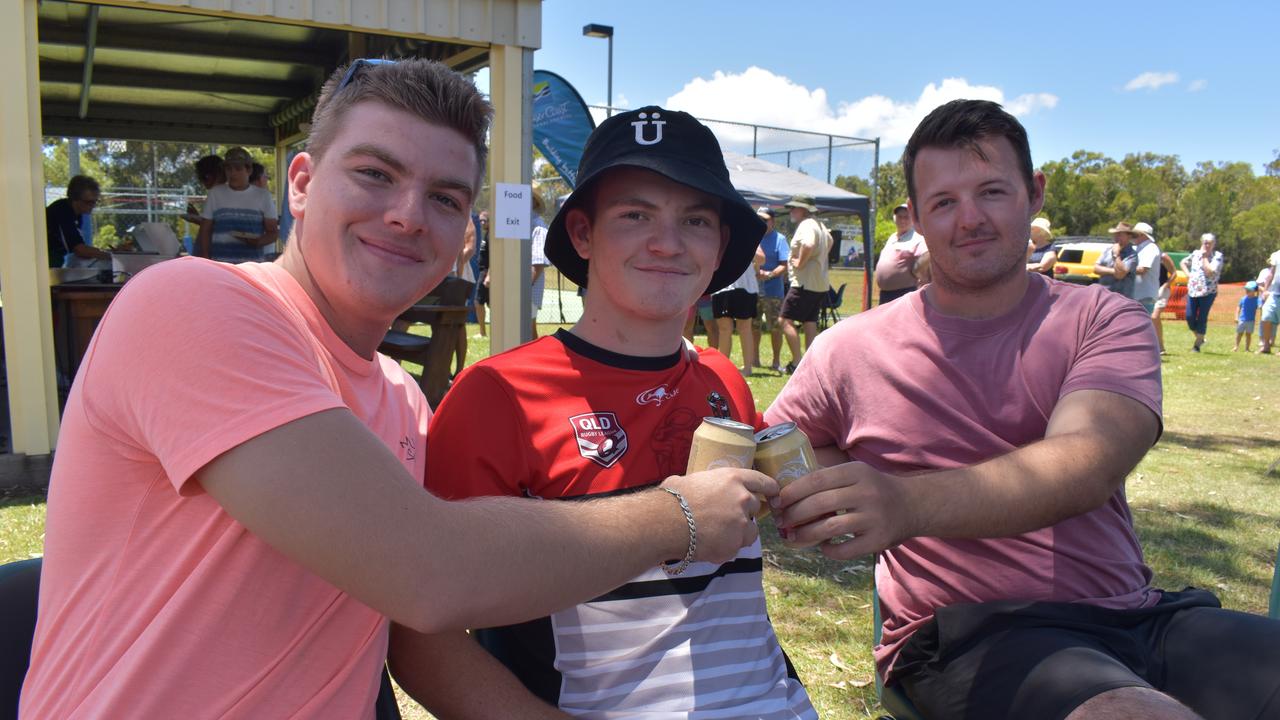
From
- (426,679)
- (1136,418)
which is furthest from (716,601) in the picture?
(1136,418)

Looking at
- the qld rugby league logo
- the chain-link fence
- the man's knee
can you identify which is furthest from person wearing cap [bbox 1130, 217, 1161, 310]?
the chain-link fence

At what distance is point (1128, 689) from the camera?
1.54m

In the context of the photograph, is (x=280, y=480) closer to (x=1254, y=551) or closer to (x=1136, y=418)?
(x=1136, y=418)

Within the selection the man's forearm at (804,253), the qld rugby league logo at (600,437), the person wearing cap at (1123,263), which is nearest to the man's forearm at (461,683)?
the qld rugby league logo at (600,437)

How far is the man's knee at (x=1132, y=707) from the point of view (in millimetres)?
1459

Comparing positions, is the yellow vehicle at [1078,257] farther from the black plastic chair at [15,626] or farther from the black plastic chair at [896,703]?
the black plastic chair at [15,626]

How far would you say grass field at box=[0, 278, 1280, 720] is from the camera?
3.47 meters

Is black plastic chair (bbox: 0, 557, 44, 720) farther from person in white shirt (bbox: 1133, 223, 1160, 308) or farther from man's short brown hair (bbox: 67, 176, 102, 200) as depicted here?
person in white shirt (bbox: 1133, 223, 1160, 308)

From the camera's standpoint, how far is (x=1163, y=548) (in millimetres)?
4703

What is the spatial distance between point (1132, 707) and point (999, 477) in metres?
0.45

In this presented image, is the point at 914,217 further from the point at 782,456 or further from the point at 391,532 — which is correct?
the point at 391,532

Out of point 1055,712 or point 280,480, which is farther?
point 1055,712

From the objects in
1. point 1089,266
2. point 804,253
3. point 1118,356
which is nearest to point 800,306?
point 804,253

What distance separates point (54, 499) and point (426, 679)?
66cm
